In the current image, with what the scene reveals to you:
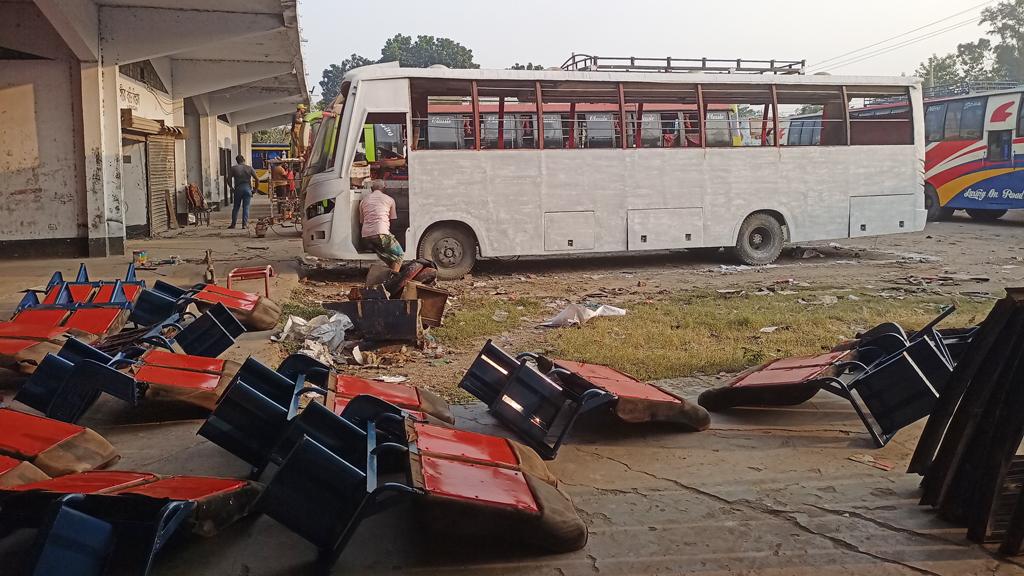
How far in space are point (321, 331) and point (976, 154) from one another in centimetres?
1988

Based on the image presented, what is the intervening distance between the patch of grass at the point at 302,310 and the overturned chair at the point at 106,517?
15.5 feet

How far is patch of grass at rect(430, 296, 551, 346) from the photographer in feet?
25.1

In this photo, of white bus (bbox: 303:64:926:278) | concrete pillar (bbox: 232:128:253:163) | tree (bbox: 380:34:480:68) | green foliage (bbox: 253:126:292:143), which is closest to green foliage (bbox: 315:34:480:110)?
tree (bbox: 380:34:480:68)

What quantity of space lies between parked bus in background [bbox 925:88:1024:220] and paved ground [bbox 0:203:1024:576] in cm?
1798

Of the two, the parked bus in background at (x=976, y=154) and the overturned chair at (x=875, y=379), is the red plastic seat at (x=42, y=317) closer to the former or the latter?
the overturned chair at (x=875, y=379)

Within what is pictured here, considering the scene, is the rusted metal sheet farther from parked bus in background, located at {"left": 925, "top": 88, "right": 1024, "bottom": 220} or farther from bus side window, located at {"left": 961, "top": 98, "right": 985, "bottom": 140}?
bus side window, located at {"left": 961, "top": 98, "right": 985, "bottom": 140}

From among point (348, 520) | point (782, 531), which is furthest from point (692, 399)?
point (348, 520)

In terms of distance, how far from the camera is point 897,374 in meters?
4.42

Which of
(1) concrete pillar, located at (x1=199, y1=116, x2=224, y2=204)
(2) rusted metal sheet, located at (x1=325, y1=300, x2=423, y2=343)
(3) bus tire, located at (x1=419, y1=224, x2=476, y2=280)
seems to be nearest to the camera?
(2) rusted metal sheet, located at (x1=325, y1=300, x2=423, y2=343)

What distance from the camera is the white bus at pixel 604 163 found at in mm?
11172

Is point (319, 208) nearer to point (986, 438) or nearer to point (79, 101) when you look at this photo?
point (79, 101)

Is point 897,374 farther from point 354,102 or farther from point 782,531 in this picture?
point 354,102

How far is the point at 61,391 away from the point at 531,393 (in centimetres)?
249

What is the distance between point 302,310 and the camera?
855 centimetres
